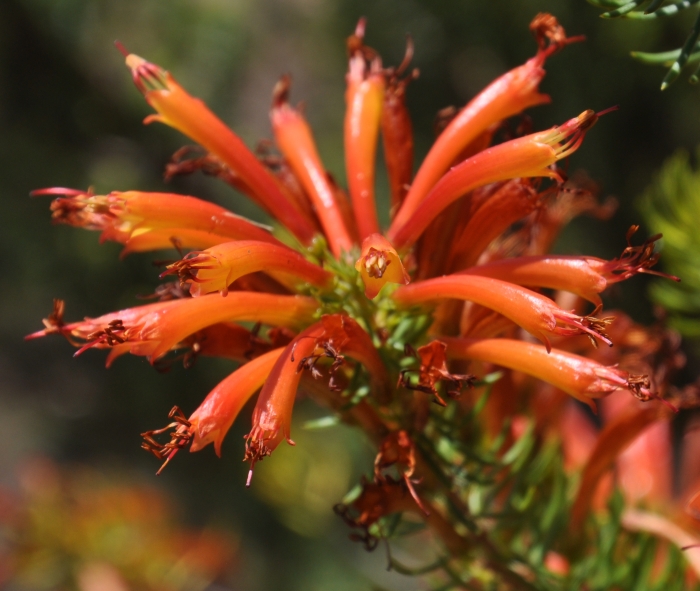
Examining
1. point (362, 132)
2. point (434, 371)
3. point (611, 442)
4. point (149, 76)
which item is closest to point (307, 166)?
point (362, 132)

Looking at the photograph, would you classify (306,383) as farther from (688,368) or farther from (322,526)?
(688,368)

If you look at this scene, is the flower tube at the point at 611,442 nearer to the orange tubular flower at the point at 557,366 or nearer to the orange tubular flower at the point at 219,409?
the orange tubular flower at the point at 557,366

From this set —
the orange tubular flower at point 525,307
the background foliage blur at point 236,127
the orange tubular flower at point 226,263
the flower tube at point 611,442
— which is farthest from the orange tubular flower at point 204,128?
the background foliage blur at point 236,127

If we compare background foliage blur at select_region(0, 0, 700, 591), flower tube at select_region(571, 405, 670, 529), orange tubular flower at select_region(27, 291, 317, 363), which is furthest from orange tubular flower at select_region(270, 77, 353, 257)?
background foliage blur at select_region(0, 0, 700, 591)

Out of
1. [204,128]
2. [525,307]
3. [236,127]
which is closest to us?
[525,307]

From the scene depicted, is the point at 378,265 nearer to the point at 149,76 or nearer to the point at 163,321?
the point at 163,321

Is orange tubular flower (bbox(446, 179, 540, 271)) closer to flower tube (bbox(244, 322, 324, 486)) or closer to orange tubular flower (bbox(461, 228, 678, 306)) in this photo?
orange tubular flower (bbox(461, 228, 678, 306))

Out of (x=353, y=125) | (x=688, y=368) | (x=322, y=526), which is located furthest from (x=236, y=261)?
(x=688, y=368)
